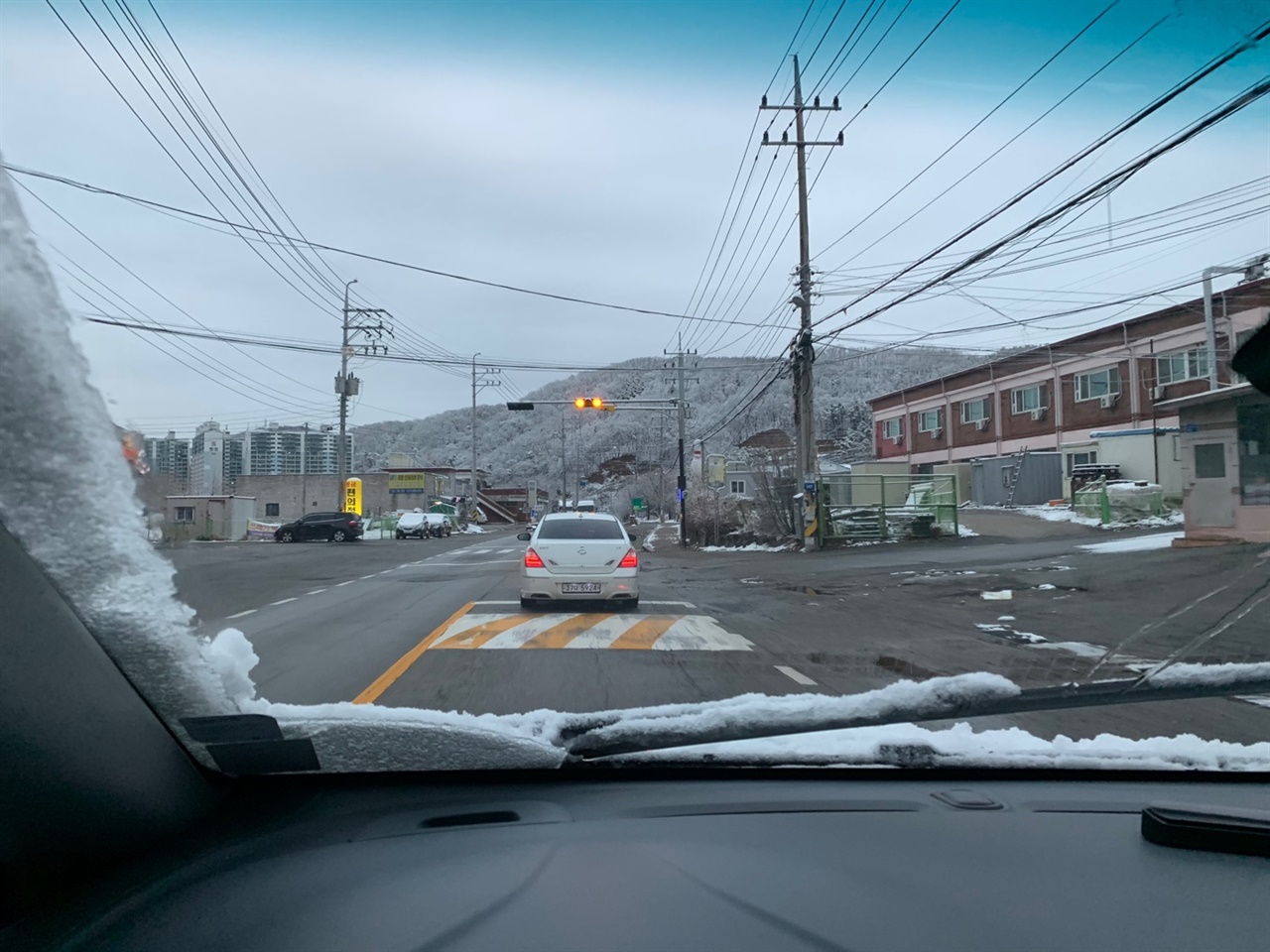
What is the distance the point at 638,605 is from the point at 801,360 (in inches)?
601

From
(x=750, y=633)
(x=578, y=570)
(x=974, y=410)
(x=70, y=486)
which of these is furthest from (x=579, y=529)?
(x=974, y=410)

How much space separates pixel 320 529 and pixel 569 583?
1304 inches

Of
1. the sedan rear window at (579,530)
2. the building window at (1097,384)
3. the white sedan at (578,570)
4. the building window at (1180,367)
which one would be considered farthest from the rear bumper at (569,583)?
the building window at (1097,384)

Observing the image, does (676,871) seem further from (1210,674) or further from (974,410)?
(974,410)

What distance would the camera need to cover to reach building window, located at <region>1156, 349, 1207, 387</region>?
22.4 metres

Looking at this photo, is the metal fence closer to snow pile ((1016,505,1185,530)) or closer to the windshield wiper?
snow pile ((1016,505,1185,530))

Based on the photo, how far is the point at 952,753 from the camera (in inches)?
137

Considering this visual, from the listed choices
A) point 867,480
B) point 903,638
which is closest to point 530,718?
point 903,638

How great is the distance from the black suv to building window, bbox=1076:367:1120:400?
35828mm

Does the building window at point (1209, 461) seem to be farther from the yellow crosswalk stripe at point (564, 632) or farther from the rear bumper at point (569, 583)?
the yellow crosswalk stripe at point (564, 632)

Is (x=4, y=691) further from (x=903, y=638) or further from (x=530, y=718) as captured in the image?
(x=903, y=638)

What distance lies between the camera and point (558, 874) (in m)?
2.52

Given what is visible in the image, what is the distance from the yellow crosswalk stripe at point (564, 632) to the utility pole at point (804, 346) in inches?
650

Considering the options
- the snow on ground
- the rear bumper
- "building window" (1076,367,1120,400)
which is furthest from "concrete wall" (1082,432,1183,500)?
the rear bumper
